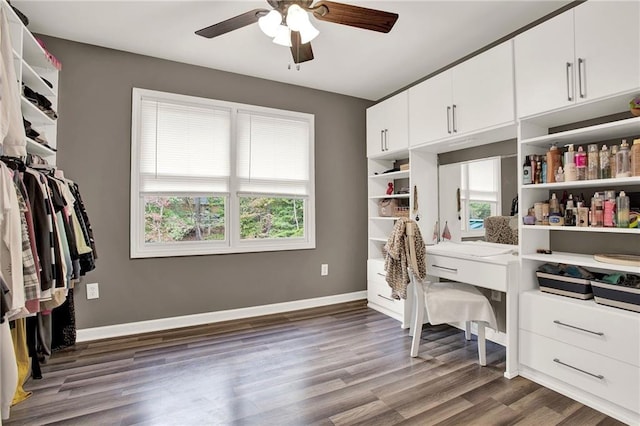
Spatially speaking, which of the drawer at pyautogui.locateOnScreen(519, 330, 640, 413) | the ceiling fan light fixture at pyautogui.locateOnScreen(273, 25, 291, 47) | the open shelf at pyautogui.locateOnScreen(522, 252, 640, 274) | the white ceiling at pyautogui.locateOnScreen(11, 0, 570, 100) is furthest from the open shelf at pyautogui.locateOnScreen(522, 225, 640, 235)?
the ceiling fan light fixture at pyautogui.locateOnScreen(273, 25, 291, 47)

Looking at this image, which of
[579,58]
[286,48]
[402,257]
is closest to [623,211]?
[579,58]

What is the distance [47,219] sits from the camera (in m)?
1.84

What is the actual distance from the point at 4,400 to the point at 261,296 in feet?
7.26

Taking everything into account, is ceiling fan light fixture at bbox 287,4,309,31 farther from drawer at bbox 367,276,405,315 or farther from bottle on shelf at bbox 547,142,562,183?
drawer at bbox 367,276,405,315

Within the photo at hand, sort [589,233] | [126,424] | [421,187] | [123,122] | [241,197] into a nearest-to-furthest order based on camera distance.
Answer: [126,424] → [589,233] → [123,122] → [421,187] → [241,197]

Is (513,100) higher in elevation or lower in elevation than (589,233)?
higher

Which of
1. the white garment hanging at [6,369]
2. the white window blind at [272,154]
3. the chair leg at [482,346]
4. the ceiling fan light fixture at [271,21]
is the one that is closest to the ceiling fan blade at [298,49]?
the ceiling fan light fixture at [271,21]

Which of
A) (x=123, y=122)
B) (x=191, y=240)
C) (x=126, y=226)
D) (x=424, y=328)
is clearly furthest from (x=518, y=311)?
(x=123, y=122)

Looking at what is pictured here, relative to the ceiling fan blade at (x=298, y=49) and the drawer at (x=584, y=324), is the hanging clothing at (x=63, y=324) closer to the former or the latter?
the ceiling fan blade at (x=298, y=49)

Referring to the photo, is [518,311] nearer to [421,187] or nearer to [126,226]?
[421,187]

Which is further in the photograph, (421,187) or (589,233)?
(421,187)

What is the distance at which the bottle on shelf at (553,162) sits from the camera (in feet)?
7.20

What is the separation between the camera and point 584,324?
193 cm

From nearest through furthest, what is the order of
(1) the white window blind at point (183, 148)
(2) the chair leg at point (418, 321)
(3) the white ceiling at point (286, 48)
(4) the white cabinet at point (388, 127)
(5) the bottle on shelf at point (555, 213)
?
(5) the bottle on shelf at point (555, 213), (3) the white ceiling at point (286, 48), (2) the chair leg at point (418, 321), (1) the white window blind at point (183, 148), (4) the white cabinet at point (388, 127)
